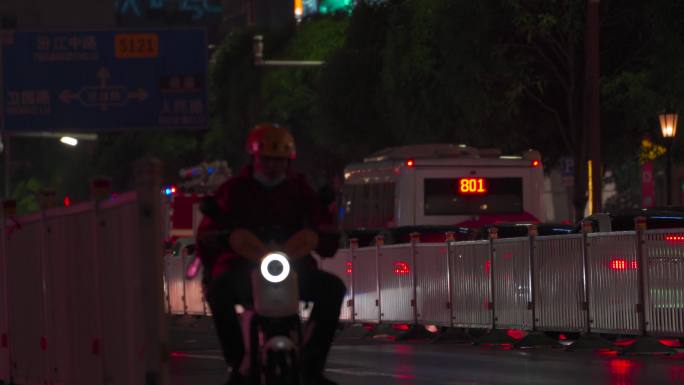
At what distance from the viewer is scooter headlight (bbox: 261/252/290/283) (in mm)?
9688

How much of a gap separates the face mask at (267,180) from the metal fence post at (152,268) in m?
0.64

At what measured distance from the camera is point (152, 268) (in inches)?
385

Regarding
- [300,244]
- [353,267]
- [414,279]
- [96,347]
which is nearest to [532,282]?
[414,279]

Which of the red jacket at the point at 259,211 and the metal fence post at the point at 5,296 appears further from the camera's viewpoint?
the metal fence post at the point at 5,296

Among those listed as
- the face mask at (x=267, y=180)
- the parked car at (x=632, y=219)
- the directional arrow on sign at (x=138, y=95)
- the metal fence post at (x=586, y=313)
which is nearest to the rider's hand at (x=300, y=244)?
the face mask at (x=267, y=180)

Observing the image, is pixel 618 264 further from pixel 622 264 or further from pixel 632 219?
pixel 632 219

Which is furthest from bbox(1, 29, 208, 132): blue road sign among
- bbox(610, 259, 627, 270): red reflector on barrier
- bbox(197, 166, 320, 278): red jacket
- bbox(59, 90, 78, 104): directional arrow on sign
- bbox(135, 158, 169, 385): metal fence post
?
bbox(135, 158, 169, 385): metal fence post

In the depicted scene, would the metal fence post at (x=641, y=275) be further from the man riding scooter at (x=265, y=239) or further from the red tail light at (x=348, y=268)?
the man riding scooter at (x=265, y=239)

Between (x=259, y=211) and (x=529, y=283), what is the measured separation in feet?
46.0

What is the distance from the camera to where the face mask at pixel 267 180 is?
10.2m

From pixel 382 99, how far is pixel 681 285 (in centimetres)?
3868

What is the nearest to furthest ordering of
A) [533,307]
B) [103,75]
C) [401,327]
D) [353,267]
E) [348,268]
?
[533,307]
[401,327]
[353,267]
[348,268]
[103,75]

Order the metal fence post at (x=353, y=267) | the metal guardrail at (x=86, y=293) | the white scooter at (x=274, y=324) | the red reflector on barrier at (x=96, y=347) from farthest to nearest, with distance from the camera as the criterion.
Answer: the metal fence post at (x=353, y=267) < the red reflector on barrier at (x=96, y=347) < the metal guardrail at (x=86, y=293) < the white scooter at (x=274, y=324)

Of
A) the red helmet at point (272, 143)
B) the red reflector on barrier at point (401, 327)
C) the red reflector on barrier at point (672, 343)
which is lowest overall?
the red reflector on barrier at point (401, 327)
